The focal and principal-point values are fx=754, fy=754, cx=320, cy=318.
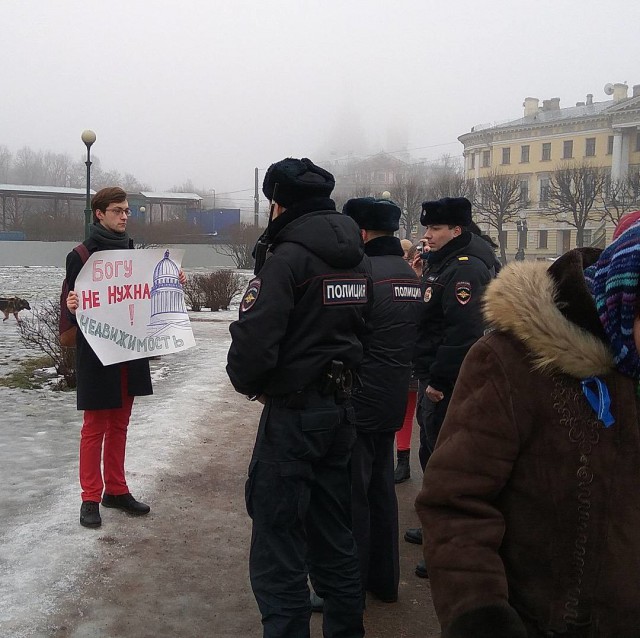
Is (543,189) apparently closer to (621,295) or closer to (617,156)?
(617,156)

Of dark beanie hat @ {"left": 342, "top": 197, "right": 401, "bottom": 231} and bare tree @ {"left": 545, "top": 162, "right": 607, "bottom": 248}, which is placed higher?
bare tree @ {"left": 545, "top": 162, "right": 607, "bottom": 248}

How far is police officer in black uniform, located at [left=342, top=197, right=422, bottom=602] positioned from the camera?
12.4ft

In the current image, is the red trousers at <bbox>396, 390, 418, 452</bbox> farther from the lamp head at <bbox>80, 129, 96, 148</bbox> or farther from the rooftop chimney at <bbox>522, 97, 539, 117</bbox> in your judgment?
the rooftop chimney at <bbox>522, 97, 539, 117</bbox>

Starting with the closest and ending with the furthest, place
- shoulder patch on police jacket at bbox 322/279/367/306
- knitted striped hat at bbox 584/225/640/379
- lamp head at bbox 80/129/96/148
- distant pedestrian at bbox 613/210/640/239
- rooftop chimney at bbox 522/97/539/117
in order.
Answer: knitted striped hat at bbox 584/225/640/379, distant pedestrian at bbox 613/210/640/239, shoulder patch on police jacket at bbox 322/279/367/306, lamp head at bbox 80/129/96/148, rooftop chimney at bbox 522/97/539/117

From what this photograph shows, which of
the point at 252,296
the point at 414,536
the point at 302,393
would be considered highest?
the point at 252,296

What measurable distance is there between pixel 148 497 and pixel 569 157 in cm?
7592

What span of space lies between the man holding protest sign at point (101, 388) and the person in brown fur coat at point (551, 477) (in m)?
3.33

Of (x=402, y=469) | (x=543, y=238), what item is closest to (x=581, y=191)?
(x=543, y=238)

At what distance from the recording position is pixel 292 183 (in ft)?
10.1

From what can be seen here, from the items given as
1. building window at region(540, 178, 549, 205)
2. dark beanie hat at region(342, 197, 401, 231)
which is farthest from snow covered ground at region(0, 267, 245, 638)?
building window at region(540, 178, 549, 205)

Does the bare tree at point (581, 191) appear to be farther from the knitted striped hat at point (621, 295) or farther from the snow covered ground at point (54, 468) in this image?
the knitted striped hat at point (621, 295)

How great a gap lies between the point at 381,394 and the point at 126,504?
204 centimetres

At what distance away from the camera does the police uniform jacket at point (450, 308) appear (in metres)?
4.16

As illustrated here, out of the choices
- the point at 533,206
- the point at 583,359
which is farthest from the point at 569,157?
the point at 583,359
